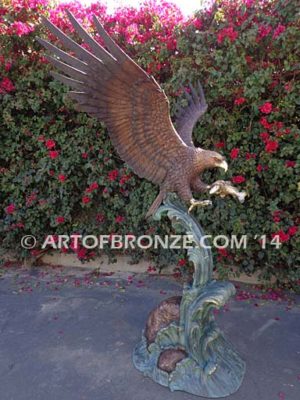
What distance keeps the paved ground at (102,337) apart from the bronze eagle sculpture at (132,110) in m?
1.19

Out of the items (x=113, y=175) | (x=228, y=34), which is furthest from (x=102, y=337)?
(x=228, y=34)

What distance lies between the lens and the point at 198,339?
7.16 feet

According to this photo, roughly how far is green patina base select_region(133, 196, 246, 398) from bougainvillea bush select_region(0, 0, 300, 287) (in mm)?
1192

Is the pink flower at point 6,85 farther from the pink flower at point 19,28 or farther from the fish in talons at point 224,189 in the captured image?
the fish in talons at point 224,189

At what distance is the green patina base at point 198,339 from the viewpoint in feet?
7.03

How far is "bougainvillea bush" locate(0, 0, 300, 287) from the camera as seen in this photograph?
306 cm

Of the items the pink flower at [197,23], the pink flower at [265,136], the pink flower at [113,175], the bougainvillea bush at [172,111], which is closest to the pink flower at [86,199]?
the bougainvillea bush at [172,111]

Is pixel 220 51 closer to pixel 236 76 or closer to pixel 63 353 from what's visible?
pixel 236 76

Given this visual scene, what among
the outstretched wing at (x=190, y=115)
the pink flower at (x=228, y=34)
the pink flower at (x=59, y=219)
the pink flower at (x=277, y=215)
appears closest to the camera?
the outstretched wing at (x=190, y=115)

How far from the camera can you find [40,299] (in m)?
3.47

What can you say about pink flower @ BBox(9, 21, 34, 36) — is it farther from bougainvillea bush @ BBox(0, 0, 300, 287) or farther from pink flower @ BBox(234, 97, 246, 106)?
pink flower @ BBox(234, 97, 246, 106)

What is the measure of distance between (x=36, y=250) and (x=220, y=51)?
9.98 feet

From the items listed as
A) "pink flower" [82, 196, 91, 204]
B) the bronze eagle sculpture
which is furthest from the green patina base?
"pink flower" [82, 196, 91, 204]

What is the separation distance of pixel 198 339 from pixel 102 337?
36.4 inches
